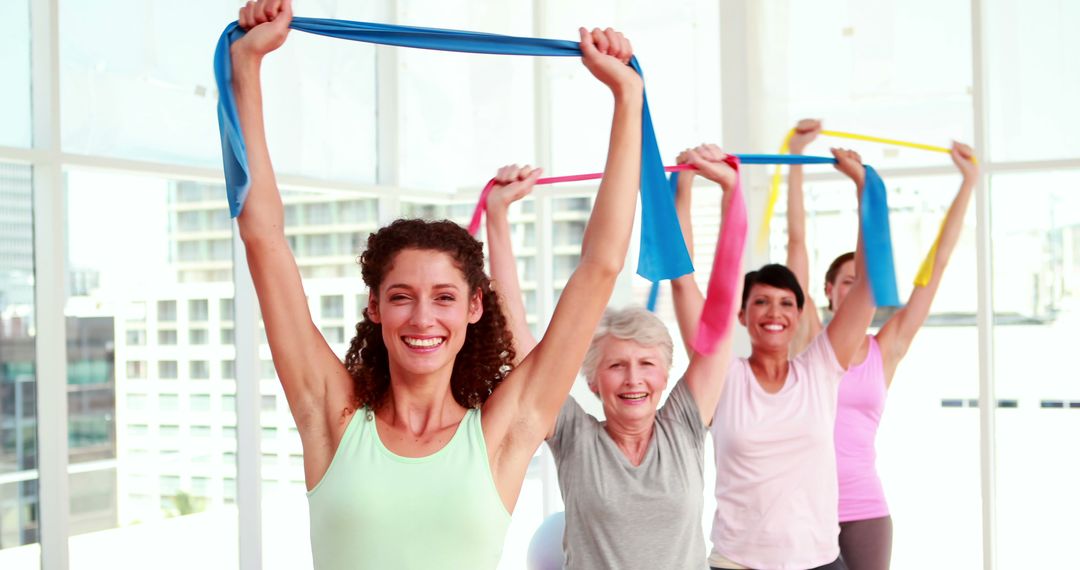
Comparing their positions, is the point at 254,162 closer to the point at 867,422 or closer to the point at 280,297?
the point at 280,297

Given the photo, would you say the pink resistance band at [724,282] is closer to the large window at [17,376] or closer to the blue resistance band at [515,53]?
the blue resistance band at [515,53]

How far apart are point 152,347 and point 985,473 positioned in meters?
3.94

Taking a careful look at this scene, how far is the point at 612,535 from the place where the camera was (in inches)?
93.3

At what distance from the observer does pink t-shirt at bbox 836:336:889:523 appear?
3.80 m

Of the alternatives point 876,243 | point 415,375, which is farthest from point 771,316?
point 415,375

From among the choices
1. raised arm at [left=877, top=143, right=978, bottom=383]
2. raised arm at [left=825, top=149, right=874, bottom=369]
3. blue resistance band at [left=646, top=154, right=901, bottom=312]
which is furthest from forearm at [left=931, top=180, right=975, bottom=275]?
raised arm at [left=825, top=149, right=874, bottom=369]

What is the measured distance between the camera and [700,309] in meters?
2.95

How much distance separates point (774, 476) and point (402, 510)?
63.7 inches

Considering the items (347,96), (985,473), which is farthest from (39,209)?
(985,473)

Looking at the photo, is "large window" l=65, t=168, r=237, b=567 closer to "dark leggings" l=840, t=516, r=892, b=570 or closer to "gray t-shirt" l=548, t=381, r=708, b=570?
"gray t-shirt" l=548, t=381, r=708, b=570

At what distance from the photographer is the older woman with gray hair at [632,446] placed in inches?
93.4

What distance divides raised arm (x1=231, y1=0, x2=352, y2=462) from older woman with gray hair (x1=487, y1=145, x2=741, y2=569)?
0.70 meters

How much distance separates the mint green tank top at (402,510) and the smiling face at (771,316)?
5.47 ft

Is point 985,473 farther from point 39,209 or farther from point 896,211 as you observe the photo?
point 39,209
